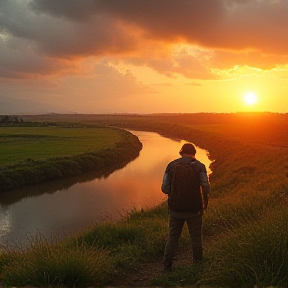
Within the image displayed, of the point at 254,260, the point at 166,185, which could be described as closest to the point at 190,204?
the point at 166,185

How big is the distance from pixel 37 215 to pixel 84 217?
265 centimetres

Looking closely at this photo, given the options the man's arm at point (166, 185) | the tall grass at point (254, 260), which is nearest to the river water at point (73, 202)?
the man's arm at point (166, 185)

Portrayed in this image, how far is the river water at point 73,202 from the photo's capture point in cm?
1627

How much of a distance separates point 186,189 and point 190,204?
0.27 meters

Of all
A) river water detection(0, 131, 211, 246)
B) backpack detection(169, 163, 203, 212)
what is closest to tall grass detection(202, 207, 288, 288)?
backpack detection(169, 163, 203, 212)

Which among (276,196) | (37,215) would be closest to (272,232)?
(276,196)

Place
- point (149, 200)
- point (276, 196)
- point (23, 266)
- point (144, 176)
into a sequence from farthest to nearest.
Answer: point (144, 176) → point (149, 200) → point (276, 196) → point (23, 266)

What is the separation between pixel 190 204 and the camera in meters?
6.29

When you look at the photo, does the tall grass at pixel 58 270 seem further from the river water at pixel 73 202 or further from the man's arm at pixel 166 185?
the river water at pixel 73 202

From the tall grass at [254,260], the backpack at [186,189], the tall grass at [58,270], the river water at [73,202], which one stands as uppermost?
the backpack at [186,189]

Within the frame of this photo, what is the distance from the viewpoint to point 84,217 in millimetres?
17812

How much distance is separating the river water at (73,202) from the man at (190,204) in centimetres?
612

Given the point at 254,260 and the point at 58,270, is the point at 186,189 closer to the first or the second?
the point at 254,260

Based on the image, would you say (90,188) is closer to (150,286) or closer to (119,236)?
(119,236)
